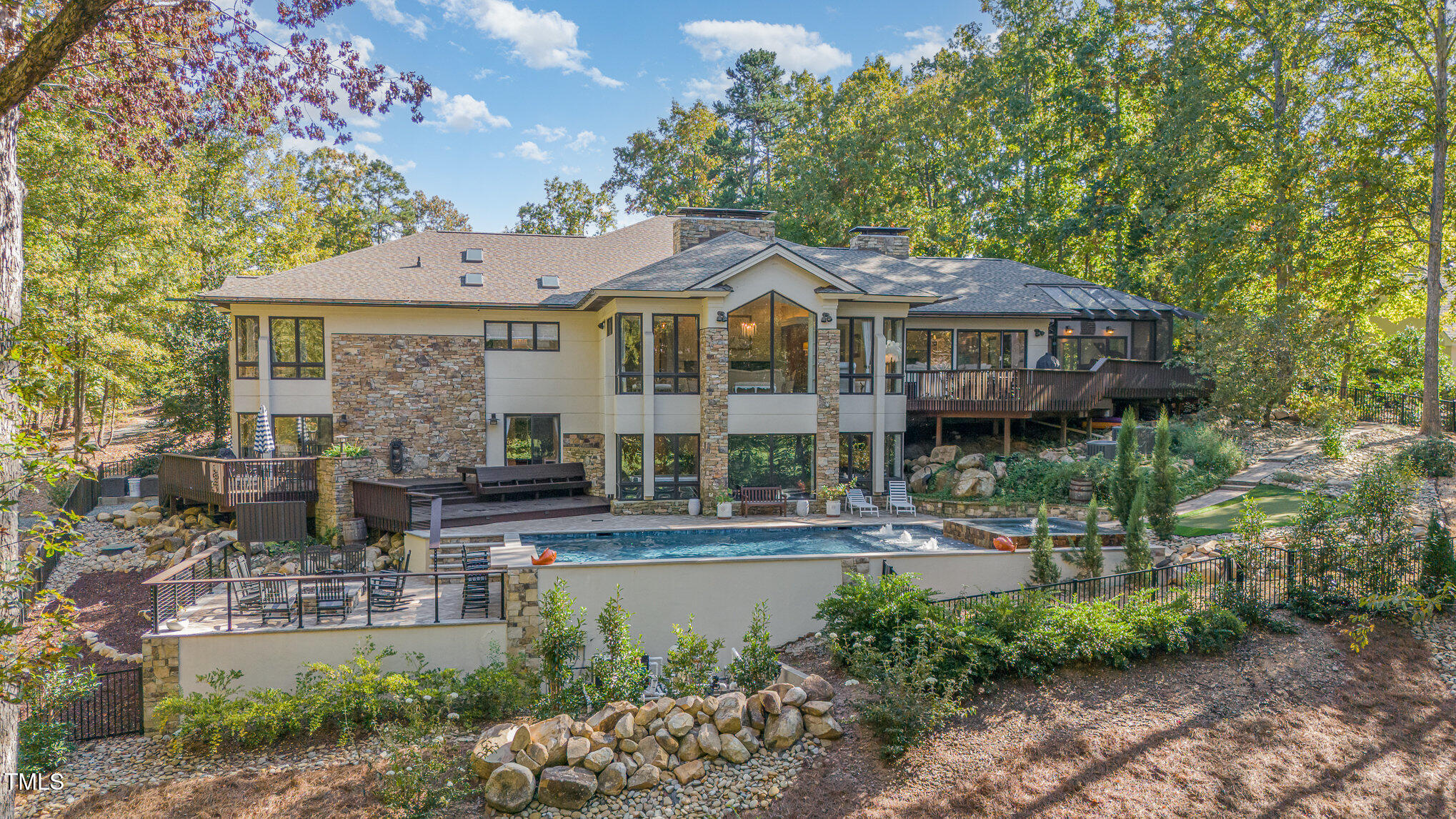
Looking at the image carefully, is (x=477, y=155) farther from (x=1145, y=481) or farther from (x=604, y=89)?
(x=1145, y=481)

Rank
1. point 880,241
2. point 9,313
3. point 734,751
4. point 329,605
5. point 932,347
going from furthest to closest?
point 880,241 < point 932,347 < point 329,605 < point 734,751 < point 9,313

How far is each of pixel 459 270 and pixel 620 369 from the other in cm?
552

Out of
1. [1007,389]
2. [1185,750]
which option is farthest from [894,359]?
[1185,750]

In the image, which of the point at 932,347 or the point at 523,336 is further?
the point at 932,347

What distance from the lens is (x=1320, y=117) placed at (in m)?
22.1

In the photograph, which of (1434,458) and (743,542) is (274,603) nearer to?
(743,542)

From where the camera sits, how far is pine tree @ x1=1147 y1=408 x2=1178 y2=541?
12.5 meters

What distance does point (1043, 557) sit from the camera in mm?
11266

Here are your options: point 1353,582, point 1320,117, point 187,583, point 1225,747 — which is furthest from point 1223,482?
point 187,583

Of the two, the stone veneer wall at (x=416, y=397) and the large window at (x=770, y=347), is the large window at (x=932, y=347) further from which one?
the stone veneer wall at (x=416, y=397)

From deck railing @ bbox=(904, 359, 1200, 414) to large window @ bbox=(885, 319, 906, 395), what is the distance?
75 cm

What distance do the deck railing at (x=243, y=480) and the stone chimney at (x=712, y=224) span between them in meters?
10.5

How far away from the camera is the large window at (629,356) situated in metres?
17.3

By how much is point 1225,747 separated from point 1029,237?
2575 cm
